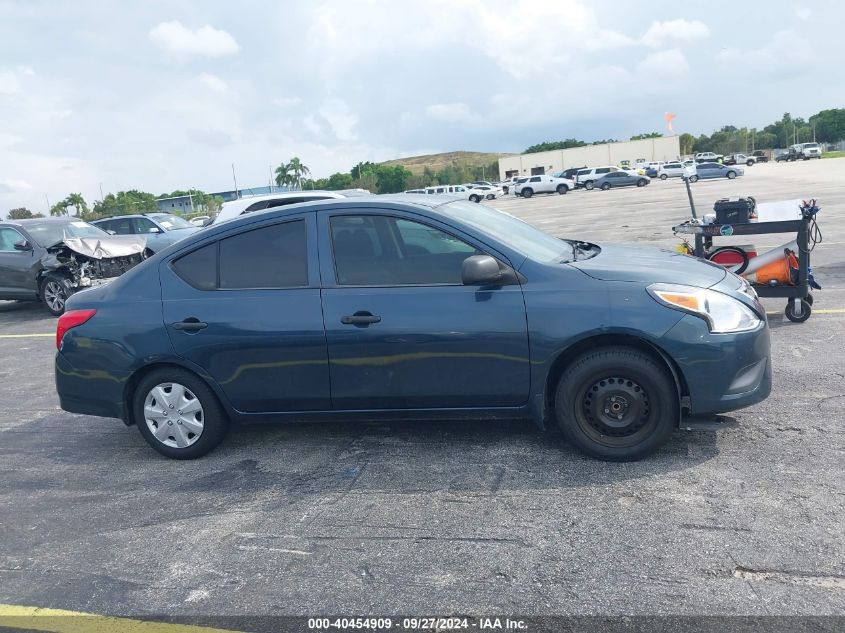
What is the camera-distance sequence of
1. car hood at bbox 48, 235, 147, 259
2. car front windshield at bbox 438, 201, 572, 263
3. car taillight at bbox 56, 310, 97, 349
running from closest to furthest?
car front windshield at bbox 438, 201, 572, 263 → car taillight at bbox 56, 310, 97, 349 → car hood at bbox 48, 235, 147, 259

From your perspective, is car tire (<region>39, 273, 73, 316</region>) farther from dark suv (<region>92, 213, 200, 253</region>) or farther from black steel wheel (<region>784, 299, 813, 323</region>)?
black steel wheel (<region>784, 299, 813, 323</region>)

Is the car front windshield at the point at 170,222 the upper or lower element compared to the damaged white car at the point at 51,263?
upper

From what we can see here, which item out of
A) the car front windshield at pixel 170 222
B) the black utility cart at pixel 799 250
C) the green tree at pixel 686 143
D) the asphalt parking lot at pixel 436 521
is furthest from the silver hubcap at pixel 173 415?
the green tree at pixel 686 143

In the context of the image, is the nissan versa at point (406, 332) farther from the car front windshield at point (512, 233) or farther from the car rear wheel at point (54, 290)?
the car rear wheel at point (54, 290)

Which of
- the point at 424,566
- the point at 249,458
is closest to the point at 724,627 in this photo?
the point at 424,566

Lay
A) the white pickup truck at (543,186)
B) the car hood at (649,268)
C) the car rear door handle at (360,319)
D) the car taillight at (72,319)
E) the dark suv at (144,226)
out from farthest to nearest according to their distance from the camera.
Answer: the white pickup truck at (543,186) < the dark suv at (144,226) < the car taillight at (72,319) < the car rear door handle at (360,319) < the car hood at (649,268)

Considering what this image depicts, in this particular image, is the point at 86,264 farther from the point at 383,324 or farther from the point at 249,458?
the point at 383,324

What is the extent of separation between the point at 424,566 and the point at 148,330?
2545 millimetres

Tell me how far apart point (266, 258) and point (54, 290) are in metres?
9.26

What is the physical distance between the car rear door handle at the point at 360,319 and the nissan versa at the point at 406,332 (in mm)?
12

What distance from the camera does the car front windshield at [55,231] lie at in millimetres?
12758

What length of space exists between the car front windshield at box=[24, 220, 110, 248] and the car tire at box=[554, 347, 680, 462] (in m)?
11.3

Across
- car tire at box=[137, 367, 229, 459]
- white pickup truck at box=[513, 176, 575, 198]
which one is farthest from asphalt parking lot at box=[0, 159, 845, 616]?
white pickup truck at box=[513, 176, 575, 198]

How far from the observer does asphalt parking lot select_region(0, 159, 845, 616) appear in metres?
3.16
